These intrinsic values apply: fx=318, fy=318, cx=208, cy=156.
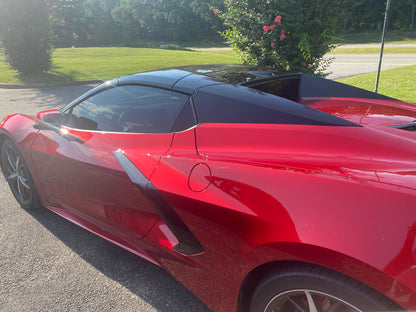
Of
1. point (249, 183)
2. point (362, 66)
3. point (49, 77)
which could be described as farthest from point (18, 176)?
point (362, 66)

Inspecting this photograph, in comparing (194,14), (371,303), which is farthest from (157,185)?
(194,14)

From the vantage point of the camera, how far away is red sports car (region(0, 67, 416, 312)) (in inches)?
46.7

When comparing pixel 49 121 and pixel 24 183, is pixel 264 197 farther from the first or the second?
pixel 24 183

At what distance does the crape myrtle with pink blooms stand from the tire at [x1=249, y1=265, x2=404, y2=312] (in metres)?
4.60

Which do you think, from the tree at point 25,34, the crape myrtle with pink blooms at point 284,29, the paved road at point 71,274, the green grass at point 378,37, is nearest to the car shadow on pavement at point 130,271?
the paved road at point 71,274

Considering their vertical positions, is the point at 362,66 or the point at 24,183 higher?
the point at 24,183

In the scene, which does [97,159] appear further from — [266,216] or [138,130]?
[266,216]

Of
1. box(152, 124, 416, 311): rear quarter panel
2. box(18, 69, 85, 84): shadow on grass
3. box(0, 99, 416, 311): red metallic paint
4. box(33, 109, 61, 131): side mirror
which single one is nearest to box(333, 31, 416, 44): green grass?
box(18, 69, 85, 84): shadow on grass

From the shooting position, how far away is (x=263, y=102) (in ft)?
5.98

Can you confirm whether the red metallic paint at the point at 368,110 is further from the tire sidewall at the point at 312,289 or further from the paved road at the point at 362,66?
the paved road at the point at 362,66

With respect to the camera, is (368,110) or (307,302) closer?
(307,302)

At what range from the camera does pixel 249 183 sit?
4.83 ft

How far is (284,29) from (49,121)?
4102 mm

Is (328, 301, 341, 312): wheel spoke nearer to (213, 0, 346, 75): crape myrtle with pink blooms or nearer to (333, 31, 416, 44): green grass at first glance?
(213, 0, 346, 75): crape myrtle with pink blooms
